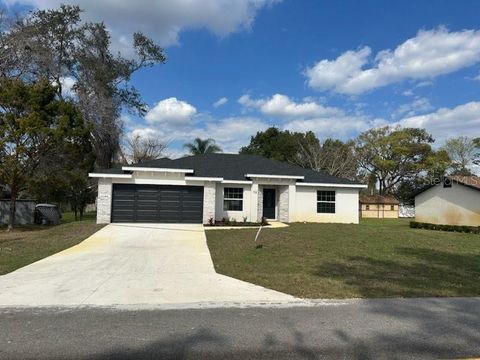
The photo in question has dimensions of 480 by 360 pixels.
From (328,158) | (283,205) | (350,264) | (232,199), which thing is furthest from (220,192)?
(328,158)

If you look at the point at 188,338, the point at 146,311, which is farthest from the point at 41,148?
the point at 188,338

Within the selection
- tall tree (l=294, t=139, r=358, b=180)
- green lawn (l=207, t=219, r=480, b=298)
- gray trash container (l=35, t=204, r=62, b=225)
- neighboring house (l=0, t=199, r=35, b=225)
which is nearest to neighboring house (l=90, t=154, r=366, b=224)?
green lawn (l=207, t=219, r=480, b=298)

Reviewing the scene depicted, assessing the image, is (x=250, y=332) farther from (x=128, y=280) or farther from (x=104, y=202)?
(x=104, y=202)

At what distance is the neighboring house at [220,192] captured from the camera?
73.4ft

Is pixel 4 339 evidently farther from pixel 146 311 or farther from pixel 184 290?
pixel 184 290

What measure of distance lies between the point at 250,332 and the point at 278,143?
173 ft

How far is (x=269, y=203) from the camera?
26344 mm

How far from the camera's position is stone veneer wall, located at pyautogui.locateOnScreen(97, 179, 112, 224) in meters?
21.7

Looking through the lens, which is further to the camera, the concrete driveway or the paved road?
the concrete driveway

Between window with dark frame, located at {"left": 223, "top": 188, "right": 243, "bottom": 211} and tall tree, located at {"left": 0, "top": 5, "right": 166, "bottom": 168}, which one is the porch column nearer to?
window with dark frame, located at {"left": 223, "top": 188, "right": 243, "bottom": 211}

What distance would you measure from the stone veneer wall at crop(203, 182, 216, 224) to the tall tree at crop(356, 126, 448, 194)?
40.8 meters

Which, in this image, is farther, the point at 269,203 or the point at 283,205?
the point at 269,203

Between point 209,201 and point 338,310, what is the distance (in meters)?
16.6

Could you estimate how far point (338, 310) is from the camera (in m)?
6.50
